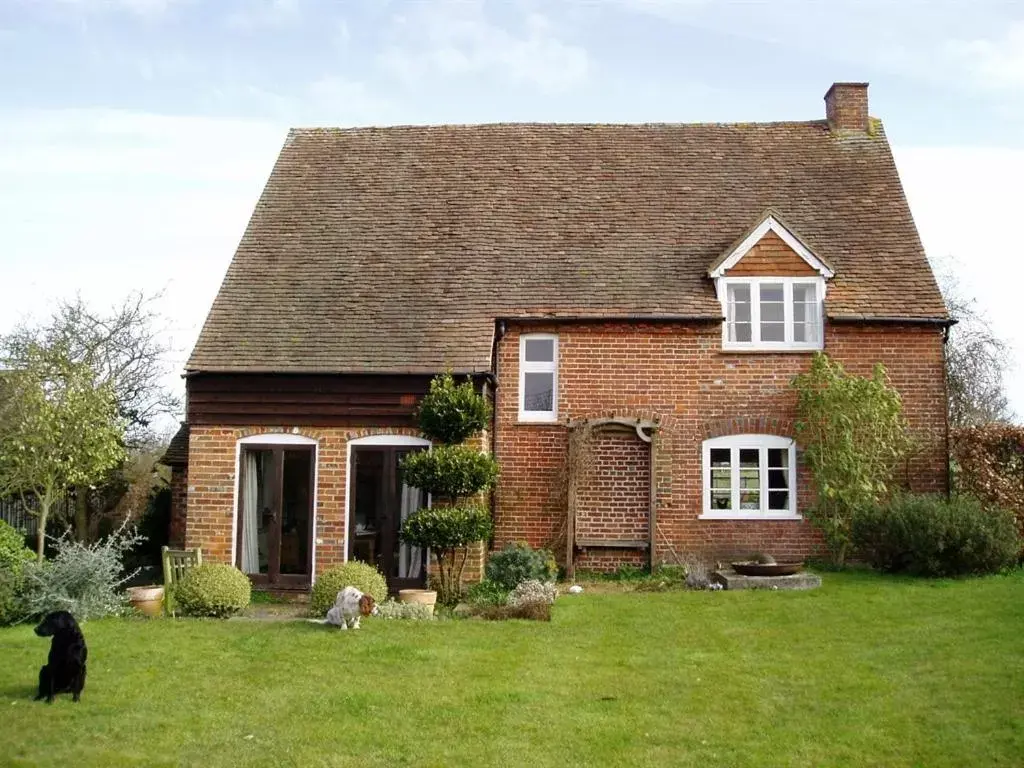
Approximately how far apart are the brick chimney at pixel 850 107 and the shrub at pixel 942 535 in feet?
30.9

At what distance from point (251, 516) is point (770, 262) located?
10014 mm

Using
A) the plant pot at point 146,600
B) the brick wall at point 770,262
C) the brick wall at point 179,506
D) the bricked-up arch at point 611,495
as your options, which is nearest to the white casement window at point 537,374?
the bricked-up arch at point 611,495

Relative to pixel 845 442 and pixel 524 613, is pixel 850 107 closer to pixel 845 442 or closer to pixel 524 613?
pixel 845 442

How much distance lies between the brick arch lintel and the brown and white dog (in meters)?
7.56

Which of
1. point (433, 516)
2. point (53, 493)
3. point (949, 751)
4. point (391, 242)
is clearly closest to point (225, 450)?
point (433, 516)

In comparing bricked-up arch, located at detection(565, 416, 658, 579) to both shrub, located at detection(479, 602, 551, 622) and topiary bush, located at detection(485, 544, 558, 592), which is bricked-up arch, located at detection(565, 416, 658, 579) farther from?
shrub, located at detection(479, 602, 551, 622)

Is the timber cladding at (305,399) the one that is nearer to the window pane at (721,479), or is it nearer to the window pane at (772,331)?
the window pane at (721,479)

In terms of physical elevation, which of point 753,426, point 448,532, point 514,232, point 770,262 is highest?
point 514,232

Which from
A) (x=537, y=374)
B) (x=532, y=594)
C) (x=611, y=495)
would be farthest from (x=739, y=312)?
(x=532, y=594)

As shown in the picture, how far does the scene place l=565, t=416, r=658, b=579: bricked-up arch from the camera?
17516mm

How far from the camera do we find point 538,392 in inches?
717

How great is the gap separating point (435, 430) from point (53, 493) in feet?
33.2

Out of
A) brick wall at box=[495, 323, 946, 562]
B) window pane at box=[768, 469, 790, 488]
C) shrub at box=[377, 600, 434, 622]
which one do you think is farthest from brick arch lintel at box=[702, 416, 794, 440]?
shrub at box=[377, 600, 434, 622]

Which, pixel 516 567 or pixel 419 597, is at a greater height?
pixel 516 567
